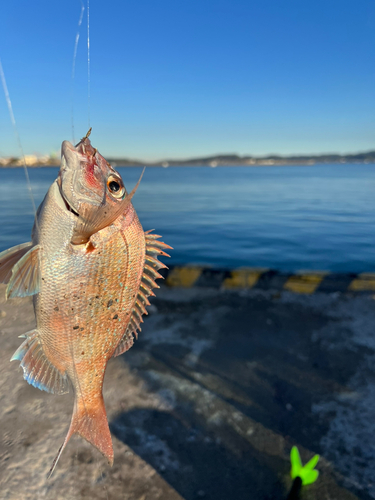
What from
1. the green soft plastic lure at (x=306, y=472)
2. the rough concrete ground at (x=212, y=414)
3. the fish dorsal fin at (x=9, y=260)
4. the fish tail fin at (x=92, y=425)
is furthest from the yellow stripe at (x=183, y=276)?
the fish dorsal fin at (x=9, y=260)

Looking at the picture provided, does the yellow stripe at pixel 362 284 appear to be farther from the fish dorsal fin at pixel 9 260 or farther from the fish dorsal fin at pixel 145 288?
the fish dorsal fin at pixel 9 260

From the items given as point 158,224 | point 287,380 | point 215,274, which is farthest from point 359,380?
point 158,224

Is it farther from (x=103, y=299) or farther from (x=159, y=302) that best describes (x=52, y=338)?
(x=159, y=302)

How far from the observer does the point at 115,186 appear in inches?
71.1

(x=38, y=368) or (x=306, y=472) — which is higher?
(x=38, y=368)

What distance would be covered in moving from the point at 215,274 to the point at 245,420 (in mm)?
4064

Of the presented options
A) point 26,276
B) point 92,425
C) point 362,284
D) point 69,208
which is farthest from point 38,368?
point 362,284

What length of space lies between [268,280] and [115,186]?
6093 millimetres

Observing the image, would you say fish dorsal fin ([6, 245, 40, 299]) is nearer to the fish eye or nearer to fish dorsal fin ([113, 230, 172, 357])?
the fish eye

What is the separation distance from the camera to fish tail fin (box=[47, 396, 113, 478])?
82.0 inches

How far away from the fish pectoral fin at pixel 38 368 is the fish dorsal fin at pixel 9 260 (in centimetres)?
43

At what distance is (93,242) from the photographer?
1.87m

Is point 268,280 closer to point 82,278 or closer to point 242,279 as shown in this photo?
point 242,279

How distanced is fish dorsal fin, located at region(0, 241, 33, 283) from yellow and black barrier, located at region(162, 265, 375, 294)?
225 inches
